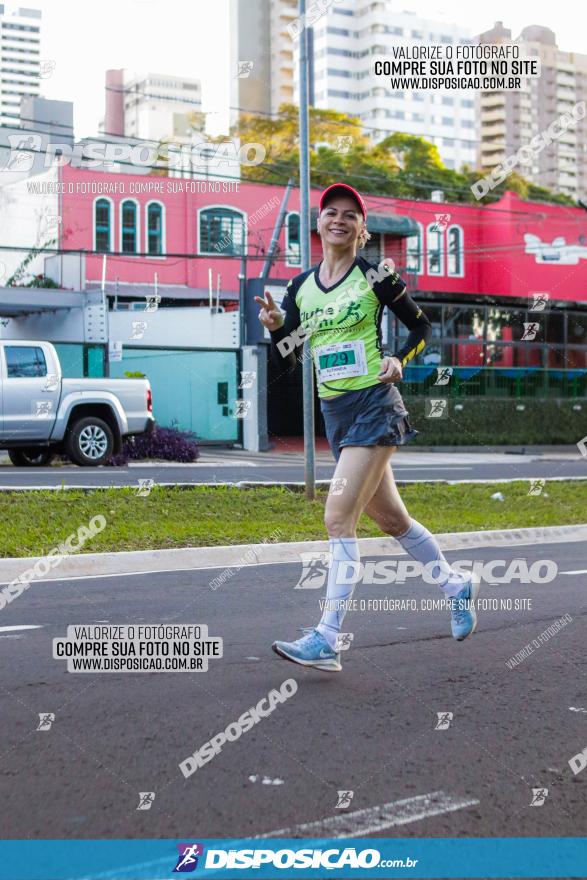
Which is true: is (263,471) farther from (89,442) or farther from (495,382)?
(495,382)

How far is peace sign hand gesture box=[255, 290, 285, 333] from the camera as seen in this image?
213 inches

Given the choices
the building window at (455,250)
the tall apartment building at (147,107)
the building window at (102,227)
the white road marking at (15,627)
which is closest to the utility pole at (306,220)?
the white road marking at (15,627)

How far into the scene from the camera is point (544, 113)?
162 meters

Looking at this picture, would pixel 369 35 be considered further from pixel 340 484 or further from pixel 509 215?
pixel 340 484

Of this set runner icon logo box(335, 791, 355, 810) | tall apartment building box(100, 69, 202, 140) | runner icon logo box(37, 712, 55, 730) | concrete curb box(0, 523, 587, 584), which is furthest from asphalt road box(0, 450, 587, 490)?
tall apartment building box(100, 69, 202, 140)

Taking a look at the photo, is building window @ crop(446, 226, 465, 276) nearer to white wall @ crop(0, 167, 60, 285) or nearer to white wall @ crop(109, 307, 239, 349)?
white wall @ crop(0, 167, 60, 285)

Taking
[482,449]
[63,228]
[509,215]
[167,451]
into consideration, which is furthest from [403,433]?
[509,215]

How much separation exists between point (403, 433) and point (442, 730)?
59.0 inches

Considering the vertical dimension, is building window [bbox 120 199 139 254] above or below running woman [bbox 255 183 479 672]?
above

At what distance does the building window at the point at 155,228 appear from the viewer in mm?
36750

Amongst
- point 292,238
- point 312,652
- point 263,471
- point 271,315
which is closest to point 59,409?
point 263,471

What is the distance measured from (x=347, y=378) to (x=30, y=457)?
15360mm

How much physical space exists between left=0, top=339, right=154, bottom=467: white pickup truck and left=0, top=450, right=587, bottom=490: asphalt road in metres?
0.48

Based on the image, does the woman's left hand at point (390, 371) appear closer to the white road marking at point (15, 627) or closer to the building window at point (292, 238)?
the white road marking at point (15, 627)
